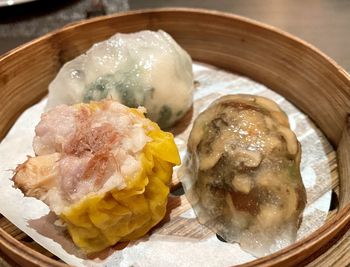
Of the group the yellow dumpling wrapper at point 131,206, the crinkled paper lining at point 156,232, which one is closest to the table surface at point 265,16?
the crinkled paper lining at point 156,232

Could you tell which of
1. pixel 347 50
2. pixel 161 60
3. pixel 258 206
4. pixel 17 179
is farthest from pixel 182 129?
pixel 347 50

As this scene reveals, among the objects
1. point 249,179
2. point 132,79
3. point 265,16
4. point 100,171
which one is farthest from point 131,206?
point 265,16

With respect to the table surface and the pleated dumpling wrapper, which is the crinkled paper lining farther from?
the table surface

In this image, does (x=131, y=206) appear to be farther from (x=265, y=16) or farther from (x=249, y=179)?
(x=265, y=16)

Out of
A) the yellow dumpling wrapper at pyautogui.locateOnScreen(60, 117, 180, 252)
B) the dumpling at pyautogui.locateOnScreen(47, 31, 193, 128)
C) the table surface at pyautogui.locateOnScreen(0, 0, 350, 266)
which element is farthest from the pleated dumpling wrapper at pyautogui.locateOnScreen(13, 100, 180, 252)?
the table surface at pyautogui.locateOnScreen(0, 0, 350, 266)

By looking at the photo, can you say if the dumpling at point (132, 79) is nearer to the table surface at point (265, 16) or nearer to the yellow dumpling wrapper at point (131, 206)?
the yellow dumpling wrapper at point (131, 206)

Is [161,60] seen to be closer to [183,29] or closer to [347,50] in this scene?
[183,29]
